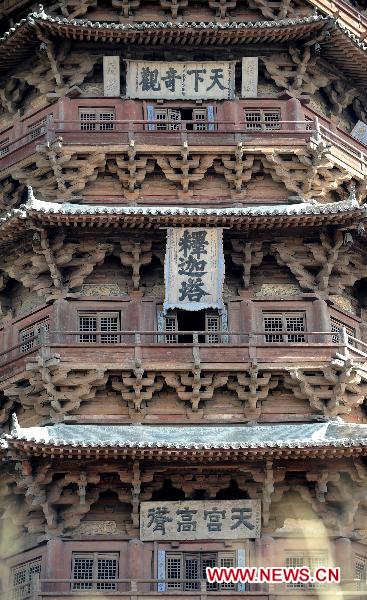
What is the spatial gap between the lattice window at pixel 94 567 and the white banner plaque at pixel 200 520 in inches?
25.9

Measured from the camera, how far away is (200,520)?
25469mm

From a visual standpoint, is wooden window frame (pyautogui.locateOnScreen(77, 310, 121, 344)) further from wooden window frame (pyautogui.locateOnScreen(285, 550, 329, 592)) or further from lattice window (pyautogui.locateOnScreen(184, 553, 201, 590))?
wooden window frame (pyautogui.locateOnScreen(285, 550, 329, 592))

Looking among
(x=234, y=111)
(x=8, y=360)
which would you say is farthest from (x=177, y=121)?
(x=8, y=360)

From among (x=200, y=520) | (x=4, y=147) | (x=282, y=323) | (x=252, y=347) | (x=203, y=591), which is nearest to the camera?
(x=203, y=591)

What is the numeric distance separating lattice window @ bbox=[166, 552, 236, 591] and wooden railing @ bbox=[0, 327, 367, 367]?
344 centimetres

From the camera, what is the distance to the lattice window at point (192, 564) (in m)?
25.1

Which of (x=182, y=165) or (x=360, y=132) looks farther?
(x=360, y=132)

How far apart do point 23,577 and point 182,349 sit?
4.73m

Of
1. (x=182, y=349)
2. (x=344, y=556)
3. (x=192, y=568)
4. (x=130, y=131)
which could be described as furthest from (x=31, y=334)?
(x=344, y=556)

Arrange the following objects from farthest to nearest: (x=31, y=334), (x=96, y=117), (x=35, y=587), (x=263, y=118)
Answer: (x=263, y=118), (x=96, y=117), (x=31, y=334), (x=35, y=587)

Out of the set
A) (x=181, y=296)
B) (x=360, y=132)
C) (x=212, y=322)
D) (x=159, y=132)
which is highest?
(x=360, y=132)

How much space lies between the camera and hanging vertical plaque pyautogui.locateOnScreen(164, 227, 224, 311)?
27.6 meters

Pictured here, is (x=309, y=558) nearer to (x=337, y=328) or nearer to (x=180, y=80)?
(x=337, y=328)

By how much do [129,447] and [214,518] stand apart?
211 centimetres
